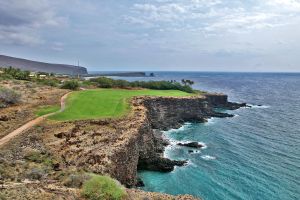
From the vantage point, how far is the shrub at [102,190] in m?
18.6

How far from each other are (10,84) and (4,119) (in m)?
25.3

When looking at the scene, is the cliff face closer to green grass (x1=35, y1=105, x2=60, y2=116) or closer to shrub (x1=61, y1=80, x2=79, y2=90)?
green grass (x1=35, y1=105, x2=60, y2=116)

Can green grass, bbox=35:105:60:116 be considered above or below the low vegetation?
below

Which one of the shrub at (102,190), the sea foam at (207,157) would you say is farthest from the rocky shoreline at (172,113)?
the shrub at (102,190)

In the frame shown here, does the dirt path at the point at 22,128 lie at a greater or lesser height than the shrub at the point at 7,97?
lesser

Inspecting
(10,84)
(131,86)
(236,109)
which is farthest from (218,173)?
(236,109)

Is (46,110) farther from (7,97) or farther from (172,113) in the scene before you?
(172,113)

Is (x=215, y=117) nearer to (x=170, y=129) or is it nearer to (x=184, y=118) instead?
(x=184, y=118)

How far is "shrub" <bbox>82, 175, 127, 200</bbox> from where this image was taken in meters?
18.6

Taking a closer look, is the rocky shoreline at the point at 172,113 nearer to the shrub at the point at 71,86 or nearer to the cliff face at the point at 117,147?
the cliff face at the point at 117,147

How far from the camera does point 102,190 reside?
18906mm

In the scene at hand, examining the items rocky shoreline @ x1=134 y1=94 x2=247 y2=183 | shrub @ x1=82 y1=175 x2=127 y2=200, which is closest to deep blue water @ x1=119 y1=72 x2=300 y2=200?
rocky shoreline @ x1=134 y1=94 x2=247 y2=183

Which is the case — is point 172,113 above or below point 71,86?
below

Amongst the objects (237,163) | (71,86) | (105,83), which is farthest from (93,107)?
(105,83)
